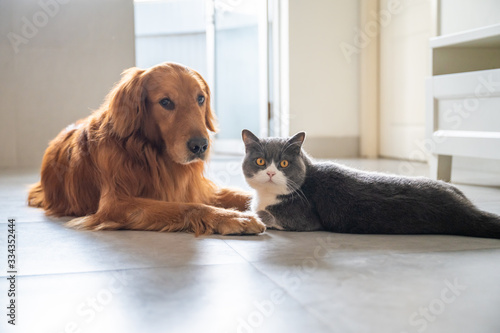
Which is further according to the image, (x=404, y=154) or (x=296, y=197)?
(x=404, y=154)

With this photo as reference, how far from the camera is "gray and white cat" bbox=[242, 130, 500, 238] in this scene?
1551 millimetres

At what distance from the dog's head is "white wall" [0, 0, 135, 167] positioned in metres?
2.73

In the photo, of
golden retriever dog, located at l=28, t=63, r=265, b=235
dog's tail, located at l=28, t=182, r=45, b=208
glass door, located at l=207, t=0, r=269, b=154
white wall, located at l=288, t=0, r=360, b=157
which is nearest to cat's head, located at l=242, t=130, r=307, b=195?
golden retriever dog, located at l=28, t=63, r=265, b=235

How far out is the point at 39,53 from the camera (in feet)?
14.3

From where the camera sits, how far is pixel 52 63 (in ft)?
14.4

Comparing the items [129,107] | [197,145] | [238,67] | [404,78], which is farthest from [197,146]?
[238,67]

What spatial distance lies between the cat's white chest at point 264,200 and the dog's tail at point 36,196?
107cm

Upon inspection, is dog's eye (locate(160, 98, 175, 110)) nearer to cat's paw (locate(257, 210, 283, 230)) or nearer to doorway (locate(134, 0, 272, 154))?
cat's paw (locate(257, 210, 283, 230))

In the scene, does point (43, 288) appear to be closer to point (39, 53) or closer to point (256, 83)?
point (39, 53)

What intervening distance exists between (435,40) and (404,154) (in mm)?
1912

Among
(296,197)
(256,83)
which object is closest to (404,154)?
(256,83)

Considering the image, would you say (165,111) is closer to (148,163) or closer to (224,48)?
(148,163)

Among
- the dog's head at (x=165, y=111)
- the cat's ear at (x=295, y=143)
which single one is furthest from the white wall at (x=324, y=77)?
the cat's ear at (x=295, y=143)

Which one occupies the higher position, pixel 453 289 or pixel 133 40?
pixel 133 40
